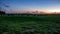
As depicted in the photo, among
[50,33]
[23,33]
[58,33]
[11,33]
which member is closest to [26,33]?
[23,33]

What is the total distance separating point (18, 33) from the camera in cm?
329

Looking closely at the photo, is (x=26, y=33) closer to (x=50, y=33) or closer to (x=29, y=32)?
(x=29, y=32)

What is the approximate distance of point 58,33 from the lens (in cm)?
335

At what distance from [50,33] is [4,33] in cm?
102

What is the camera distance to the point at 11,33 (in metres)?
3.25

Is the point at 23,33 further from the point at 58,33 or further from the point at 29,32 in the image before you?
the point at 58,33

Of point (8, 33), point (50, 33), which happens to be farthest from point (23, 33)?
point (50, 33)

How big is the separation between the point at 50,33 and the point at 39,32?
276mm

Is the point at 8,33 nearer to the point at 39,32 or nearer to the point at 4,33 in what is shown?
the point at 4,33

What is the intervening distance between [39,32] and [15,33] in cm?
55

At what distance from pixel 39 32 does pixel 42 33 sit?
116mm

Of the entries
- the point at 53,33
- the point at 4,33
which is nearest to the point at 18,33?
the point at 4,33

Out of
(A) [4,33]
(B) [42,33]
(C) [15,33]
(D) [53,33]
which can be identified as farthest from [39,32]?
(A) [4,33]

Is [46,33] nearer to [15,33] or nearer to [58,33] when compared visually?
[58,33]
